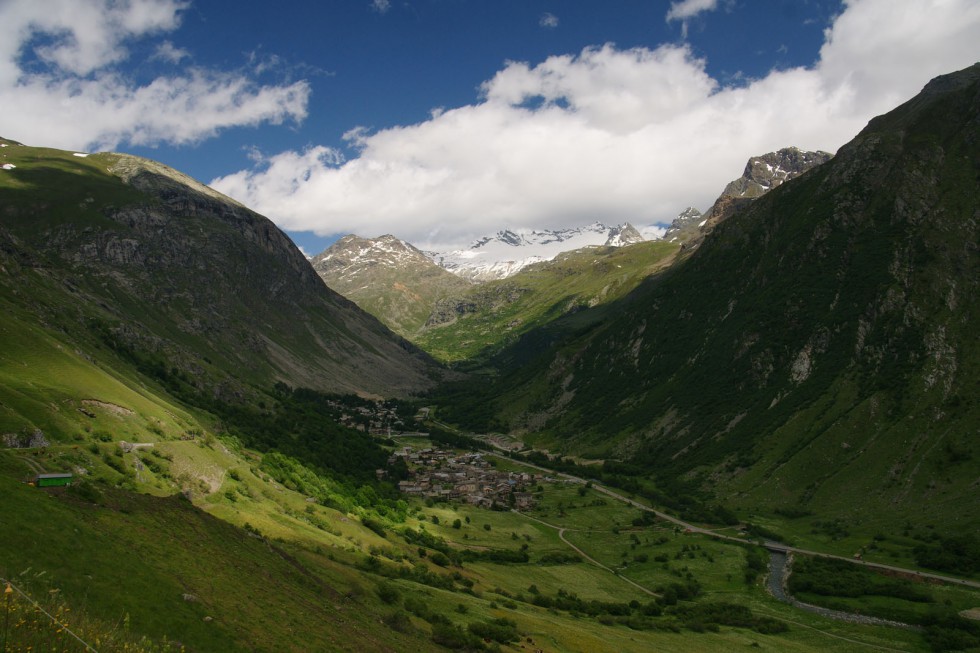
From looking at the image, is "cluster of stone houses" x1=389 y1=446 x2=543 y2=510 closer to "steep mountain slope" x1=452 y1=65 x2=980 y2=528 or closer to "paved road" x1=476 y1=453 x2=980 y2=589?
"paved road" x1=476 y1=453 x2=980 y2=589

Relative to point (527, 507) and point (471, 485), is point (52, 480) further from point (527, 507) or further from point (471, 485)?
point (471, 485)

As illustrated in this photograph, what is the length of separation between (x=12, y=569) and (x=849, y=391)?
180338 millimetres

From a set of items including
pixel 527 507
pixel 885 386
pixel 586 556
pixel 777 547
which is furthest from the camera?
pixel 527 507

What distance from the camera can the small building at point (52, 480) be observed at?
126 ft

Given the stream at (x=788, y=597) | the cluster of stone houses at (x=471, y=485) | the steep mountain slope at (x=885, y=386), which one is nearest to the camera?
the stream at (x=788, y=597)

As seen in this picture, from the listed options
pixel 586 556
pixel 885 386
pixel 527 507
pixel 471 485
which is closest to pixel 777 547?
pixel 586 556

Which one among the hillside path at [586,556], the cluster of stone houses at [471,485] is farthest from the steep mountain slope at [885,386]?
the hillside path at [586,556]

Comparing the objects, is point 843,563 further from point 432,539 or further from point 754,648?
point 432,539

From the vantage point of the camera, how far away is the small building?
126 feet

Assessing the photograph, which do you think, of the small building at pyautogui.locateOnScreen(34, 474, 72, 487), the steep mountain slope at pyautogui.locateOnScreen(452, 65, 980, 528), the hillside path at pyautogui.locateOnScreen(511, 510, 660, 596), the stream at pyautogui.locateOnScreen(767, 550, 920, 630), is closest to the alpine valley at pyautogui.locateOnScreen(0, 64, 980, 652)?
the small building at pyautogui.locateOnScreen(34, 474, 72, 487)

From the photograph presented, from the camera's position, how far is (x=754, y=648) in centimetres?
7425

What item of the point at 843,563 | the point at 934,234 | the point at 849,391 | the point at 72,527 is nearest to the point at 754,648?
the point at 843,563

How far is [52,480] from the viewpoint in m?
39.0

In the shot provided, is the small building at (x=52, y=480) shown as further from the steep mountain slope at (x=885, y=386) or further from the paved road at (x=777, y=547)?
the steep mountain slope at (x=885, y=386)
